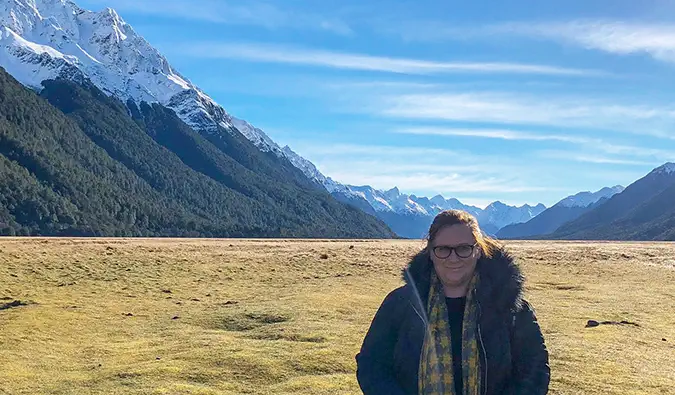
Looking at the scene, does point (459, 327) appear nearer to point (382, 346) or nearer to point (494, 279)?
point (494, 279)

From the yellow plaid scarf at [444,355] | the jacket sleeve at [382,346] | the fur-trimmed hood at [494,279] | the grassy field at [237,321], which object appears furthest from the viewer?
the grassy field at [237,321]

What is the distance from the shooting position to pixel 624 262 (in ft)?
173

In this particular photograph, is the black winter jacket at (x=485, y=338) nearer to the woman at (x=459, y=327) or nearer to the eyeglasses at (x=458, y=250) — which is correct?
the woman at (x=459, y=327)

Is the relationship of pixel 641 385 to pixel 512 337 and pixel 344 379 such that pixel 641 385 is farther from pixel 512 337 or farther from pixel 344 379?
pixel 512 337

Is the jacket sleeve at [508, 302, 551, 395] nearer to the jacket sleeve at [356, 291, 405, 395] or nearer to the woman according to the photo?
the woman

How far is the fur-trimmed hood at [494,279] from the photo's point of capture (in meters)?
6.20

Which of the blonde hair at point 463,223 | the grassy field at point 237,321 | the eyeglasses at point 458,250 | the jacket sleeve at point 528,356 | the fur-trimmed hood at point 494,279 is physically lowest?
the grassy field at point 237,321

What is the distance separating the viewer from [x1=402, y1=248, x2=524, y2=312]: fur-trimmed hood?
20.3ft

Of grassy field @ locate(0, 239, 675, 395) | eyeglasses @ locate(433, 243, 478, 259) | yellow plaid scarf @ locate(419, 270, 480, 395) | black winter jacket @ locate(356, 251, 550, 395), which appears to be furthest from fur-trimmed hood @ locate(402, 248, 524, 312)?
grassy field @ locate(0, 239, 675, 395)

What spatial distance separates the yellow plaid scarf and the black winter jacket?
0.09m

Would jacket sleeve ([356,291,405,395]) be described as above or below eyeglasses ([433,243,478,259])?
below

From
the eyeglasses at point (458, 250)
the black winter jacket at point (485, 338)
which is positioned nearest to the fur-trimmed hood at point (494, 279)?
the black winter jacket at point (485, 338)

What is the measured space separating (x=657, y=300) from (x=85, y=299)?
1138 inches

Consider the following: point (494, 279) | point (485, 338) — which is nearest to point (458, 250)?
point (494, 279)
